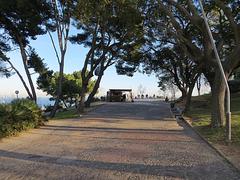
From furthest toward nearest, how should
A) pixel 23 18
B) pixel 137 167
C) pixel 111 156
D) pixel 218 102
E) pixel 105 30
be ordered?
1. pixel 105 30
2. pixel 23 18
3. pixel 218 102
4. pixel 111 156
5. pixel 137 167

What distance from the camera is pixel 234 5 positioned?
23.2 metres

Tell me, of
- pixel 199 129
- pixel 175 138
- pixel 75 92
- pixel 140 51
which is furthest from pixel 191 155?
pixel 75 92

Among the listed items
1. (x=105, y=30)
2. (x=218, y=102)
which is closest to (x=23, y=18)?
(x=105, y=30)

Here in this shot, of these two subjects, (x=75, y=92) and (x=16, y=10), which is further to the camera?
(x=75, y=92)

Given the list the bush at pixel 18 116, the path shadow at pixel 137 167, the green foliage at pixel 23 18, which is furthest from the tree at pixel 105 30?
the path shadow at pixel 137 167

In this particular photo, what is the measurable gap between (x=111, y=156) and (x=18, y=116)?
7.28 metres

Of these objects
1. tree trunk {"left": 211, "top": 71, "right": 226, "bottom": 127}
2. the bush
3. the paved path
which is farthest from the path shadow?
tree trunk {"left": 211, "top": 71, "right": 226, "bottom": 127}

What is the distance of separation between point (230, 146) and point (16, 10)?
17132 mm

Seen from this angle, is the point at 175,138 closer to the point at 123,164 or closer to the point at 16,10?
the point at 123,164

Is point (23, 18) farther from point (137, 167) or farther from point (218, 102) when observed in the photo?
point (137, 167)

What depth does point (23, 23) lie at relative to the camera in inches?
1008

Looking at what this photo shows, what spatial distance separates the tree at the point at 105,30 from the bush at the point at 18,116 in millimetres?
7581

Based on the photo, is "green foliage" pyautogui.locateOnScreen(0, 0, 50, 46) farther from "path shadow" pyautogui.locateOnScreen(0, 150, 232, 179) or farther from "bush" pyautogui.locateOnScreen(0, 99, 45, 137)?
"path shadow" pyautogui.locateOnScreen(0, 150, 232, 179)

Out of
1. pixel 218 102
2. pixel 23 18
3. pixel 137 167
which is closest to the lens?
pixel 137 167
